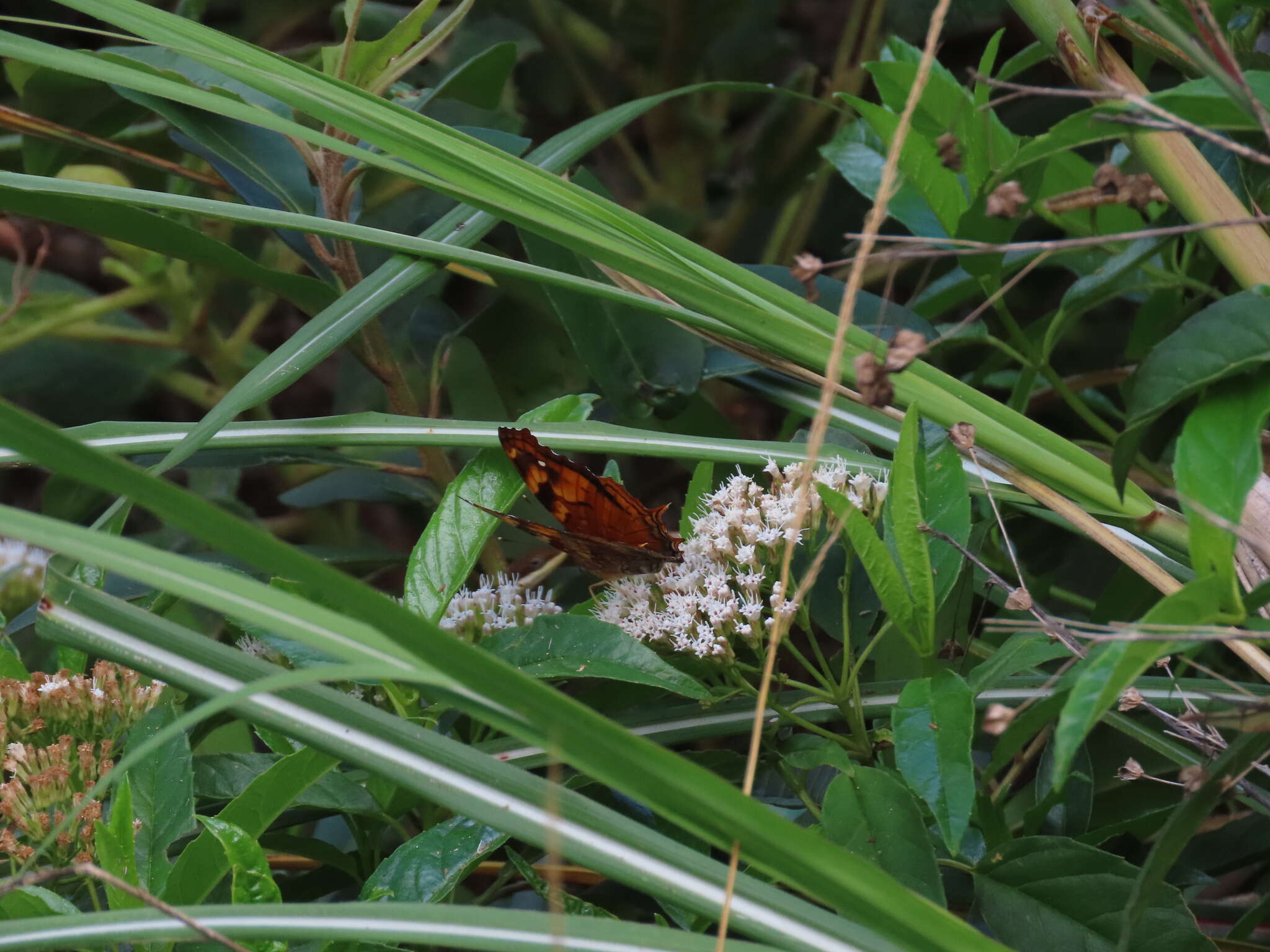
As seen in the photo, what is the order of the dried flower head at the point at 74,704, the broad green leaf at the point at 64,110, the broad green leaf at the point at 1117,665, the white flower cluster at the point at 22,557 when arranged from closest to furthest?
the broad green leaf at the point at 1117,665 < the dried flower head at the point at 74,704 < the white flower cluster at the point at 22,557 < the broad green leaf at the point at 64,110

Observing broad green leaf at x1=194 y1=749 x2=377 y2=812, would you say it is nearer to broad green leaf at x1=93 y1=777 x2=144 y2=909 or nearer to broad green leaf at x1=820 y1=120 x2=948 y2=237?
broad green leaf at x1=93 y1=777 x2=144 y2=909

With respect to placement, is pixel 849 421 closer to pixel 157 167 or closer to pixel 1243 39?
pixel 1243 39

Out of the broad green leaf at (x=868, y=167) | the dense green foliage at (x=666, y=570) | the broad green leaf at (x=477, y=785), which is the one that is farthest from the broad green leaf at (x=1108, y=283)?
the broad green leaf at (x=477, y=785)

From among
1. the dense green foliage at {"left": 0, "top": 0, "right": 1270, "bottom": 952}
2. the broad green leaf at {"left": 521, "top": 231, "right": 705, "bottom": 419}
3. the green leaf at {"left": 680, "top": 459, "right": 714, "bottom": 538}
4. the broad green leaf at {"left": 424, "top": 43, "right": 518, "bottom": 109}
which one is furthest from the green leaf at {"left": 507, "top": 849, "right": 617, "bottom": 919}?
the broad green leaf at {"left": 424, "top": 43, "right": 518, "bottom": 109}

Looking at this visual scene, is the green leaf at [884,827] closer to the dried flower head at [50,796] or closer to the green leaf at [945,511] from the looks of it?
the green leaf at [945,511]

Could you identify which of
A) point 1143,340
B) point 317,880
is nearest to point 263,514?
point 317,880

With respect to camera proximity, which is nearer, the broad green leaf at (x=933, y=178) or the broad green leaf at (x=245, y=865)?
the broad green leaf at (x=245, y=865)
